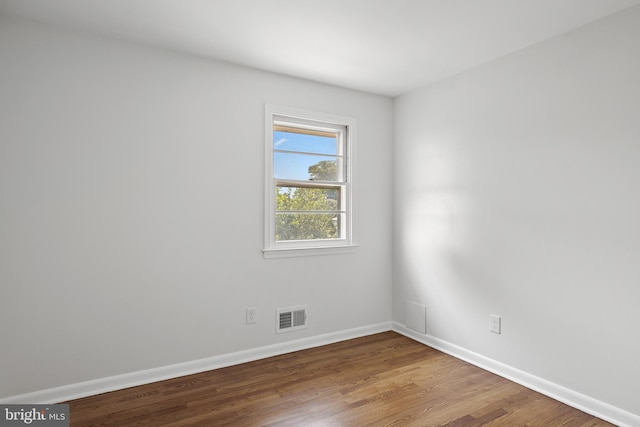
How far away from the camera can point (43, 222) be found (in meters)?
2.43

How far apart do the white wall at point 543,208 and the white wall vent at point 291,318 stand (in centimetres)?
116

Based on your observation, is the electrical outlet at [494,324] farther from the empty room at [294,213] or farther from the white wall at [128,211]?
the white wall at [128,211]

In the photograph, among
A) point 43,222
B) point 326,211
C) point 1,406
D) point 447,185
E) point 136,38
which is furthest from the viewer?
point 326,211

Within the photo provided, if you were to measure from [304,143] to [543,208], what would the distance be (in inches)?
80.9

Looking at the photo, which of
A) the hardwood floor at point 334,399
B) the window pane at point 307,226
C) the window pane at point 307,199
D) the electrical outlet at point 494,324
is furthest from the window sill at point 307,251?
the electrical outlet at point 494,324

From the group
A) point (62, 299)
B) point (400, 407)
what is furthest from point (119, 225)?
point (400, 407)

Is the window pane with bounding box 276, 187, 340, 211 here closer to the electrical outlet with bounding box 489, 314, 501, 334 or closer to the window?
the window

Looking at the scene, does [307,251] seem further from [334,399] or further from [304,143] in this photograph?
[334,399]

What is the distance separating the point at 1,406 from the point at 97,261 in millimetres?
992

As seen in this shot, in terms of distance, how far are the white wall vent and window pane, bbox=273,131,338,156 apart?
147 centimetres

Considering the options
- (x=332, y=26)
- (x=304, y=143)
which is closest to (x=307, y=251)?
(x=304, y=143)

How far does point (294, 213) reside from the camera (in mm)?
3457

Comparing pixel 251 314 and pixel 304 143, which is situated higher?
pixel 304 143

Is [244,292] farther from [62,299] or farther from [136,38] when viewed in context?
[136,38]
